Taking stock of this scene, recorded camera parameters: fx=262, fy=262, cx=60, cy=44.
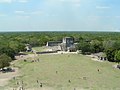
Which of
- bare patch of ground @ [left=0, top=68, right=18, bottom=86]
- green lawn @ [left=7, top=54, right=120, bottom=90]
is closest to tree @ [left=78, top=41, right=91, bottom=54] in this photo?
green lawn @ [left=7, top=54, right=120, bottom=90]

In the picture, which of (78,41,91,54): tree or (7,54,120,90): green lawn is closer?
(7,54,120,90): green lawn

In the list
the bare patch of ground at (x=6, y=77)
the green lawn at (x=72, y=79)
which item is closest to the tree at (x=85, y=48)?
the green lawn at (x=72, y=79)

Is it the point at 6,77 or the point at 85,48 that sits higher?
the point at 85,48

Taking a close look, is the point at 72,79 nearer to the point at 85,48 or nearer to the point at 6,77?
the point at 6,77

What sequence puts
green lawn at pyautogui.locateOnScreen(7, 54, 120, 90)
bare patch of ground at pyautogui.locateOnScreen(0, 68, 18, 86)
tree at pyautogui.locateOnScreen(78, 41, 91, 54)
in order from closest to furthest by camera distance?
1. green lawn at pyautogui.locateOnScreen(7, 54, 120, 90)
2. bare patch of ground at pyautogui.locateOnScreen(0, 68, 18, 86)
3. tree at pyautogui.locateOnScreen(78, 41, 91, 54)

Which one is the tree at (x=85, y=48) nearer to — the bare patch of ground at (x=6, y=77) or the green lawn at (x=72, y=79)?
the green lawn at (x=72, y=79)

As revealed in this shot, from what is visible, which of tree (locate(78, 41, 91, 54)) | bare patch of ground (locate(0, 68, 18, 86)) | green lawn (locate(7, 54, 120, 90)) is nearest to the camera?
green lawn (locate(7, 54, 120, 90))

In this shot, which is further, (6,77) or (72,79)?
(6,77)

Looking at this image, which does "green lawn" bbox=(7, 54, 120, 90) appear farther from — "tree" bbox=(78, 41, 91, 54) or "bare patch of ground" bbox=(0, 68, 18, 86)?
"tree" bbox=(78, 41, 91, 54)

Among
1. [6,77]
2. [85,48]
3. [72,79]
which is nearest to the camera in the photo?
[72,79]

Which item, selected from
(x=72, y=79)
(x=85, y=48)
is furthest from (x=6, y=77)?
(x=85, y=48)

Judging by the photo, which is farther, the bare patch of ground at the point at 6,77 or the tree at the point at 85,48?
the tree at the point at 85,48
